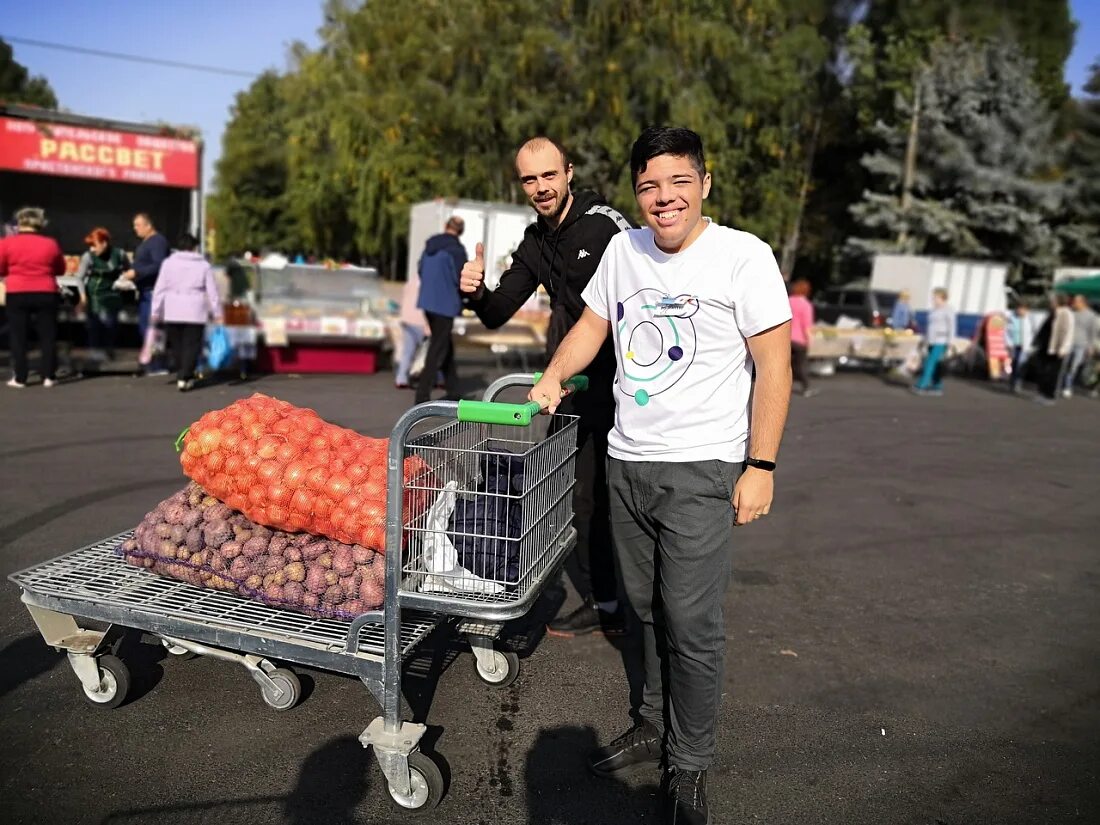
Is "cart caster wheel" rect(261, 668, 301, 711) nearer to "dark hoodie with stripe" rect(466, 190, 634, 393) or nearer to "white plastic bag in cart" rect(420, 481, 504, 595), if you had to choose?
"white plastic bag in cart" rect(420, 481, 504, 595)

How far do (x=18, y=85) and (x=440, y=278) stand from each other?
57.3m

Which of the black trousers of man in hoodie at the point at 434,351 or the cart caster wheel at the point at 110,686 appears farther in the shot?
the black trousers of man in hoodie at the point at 434,351

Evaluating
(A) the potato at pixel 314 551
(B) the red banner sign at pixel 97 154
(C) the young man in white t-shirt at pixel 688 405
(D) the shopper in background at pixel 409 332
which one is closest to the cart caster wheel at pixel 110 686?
(A) the potato at pixel 314 551

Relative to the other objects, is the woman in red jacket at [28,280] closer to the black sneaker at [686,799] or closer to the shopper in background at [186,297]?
the shopper in background at [186,297]

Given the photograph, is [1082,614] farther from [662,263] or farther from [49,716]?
[49,716]

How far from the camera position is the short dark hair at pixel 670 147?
8.73ft

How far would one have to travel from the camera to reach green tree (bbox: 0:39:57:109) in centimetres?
5228

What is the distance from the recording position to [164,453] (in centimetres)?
752

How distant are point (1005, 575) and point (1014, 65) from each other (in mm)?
29701

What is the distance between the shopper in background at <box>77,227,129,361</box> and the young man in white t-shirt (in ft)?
35.0

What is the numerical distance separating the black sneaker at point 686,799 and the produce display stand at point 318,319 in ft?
34.0

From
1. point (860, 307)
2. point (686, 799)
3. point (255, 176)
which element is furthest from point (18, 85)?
point (686, 799)

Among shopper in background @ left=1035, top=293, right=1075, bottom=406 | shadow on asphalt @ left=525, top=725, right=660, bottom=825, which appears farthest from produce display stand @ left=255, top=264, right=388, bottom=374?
shopper in background @ left=1035, top=293, right=1075, bottom=406

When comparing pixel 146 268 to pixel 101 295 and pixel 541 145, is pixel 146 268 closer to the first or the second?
pixel 101 295
